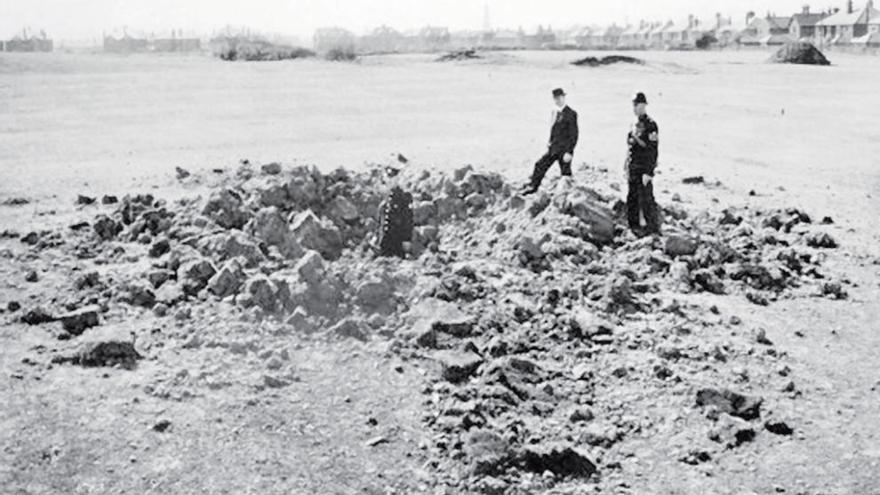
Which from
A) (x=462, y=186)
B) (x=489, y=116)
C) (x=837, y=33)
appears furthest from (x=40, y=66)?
(x=837, y=33)

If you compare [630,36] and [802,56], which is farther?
[630,36]

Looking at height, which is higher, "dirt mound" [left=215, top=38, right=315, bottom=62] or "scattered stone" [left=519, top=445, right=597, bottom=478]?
"dirt mound" [left=215, top=38, right=315, bottom=62]

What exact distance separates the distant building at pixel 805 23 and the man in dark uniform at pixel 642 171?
82.6m

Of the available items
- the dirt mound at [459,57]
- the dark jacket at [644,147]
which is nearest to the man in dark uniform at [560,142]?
the dark jacket at [644,147]

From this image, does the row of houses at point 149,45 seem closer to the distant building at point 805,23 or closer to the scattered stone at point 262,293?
the distant building at point 805,23

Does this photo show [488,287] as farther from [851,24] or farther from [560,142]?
[851,24]

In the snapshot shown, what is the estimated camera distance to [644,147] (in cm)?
1026

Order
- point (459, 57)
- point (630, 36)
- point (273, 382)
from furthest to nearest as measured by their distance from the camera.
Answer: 1. point (630, 36)
2. point (459, 57)
3. point (273, 382)

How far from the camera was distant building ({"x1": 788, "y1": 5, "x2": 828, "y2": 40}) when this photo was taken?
84875 millimetres

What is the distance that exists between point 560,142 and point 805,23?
83.7m

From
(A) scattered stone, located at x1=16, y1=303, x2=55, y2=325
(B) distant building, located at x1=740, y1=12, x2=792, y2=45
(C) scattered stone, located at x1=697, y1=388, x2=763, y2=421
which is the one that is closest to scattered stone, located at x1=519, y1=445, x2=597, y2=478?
(C) scattered stone, located at x1=697, y1=388, x2=763, y2=421

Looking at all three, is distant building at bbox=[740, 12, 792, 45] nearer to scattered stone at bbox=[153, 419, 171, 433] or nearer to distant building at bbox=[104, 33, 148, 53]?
distant building at bbox=[104, 33, 148, 53]

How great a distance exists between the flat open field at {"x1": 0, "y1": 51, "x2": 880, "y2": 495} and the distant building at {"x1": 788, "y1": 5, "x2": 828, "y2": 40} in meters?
53.7

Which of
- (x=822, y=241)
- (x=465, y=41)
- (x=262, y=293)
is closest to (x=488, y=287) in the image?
(x=262, y=293)
